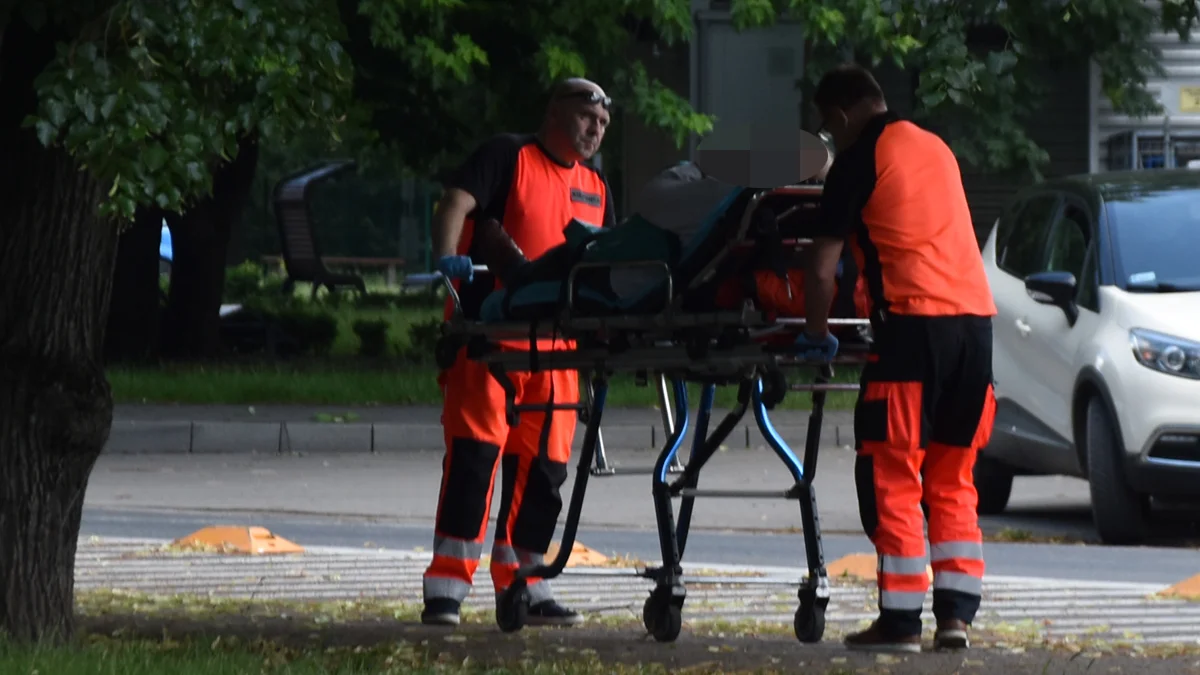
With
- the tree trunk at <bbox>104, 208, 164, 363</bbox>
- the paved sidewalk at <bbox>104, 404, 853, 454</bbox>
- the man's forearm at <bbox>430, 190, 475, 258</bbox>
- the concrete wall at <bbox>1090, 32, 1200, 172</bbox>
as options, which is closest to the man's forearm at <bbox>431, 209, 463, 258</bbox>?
the man's forearm at <bbox>430, 190, 475, 258</bbox>

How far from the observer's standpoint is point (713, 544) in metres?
9.73

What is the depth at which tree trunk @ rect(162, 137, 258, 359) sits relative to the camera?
2167cm

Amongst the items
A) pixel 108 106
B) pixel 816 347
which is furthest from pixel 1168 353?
pixel 108 106

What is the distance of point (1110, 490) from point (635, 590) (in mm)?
2821

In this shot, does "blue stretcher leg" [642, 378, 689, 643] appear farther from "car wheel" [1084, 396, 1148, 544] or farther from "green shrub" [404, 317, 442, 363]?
"green shrub" [404, 317, 442, 363]

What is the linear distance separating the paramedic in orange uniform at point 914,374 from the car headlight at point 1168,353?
3363 millimetres

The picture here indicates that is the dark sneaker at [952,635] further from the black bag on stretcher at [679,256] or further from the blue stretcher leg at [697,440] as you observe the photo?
the black bag on stretcher at [679,256]

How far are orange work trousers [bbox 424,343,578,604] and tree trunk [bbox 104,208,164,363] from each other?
14493mm

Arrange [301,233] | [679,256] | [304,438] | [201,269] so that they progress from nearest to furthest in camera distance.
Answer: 1. [679,256]
2. [304,438]
3. [201,269]
4. [301,233]

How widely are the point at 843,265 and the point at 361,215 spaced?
119ft

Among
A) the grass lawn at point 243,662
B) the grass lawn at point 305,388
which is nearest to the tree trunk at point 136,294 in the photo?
the grass lawn at point 305,388

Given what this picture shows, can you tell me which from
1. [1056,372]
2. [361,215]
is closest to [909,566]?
[1056,372]

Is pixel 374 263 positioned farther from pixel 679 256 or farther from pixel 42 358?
pixel 679 256

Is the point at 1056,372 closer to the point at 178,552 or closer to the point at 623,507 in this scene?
the point at 623,507
